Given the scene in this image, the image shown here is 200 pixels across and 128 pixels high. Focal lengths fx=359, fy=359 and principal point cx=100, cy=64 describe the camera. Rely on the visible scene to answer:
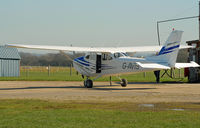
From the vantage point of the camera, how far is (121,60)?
22812 mm

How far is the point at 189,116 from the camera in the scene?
32.1 feet

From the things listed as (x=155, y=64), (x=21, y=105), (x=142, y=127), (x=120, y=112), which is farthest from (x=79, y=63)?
(x=142, y=127)

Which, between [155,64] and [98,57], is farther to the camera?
[98,57]

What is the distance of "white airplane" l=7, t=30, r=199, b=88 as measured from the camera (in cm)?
2092

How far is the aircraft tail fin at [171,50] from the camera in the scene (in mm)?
20875

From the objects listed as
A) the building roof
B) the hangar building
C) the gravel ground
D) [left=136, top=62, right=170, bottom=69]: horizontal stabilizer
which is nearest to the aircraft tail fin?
[left=136, top=62, right=170, bottom=69]: horizontal stabilizer

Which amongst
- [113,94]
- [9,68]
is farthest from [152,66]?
[9,68]

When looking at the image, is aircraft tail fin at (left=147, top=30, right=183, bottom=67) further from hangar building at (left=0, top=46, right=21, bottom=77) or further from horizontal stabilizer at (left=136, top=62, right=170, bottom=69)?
hangar building at (left=0, top=46, right=21, bottom=77)

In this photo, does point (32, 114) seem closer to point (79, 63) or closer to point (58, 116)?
point (58, 116)

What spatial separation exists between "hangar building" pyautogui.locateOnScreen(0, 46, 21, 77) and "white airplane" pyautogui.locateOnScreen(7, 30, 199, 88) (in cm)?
2640

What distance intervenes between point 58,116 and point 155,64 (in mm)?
11793

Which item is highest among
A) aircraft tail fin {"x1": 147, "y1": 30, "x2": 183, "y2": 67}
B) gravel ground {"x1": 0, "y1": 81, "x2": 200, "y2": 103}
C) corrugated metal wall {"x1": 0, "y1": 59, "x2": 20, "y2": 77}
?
aircraft tail fin {"x1": 147, "y1": 30, "x2": 183, "y2": 67}

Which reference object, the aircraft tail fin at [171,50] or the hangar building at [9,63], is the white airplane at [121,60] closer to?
the aircraft tail fin at [171,50]

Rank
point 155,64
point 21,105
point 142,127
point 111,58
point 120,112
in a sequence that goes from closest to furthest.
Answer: point 142,127, point 120,112, point 21,105, point 155,64, point 111,58
